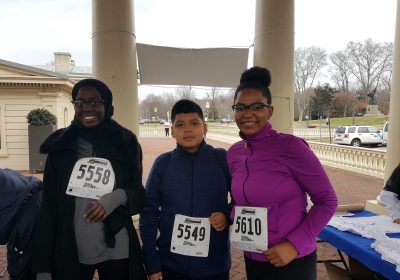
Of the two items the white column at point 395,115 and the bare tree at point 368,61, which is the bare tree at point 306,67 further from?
the white column at point 395,115

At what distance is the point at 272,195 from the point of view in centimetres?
188

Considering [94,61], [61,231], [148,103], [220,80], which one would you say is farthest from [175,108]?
[148,103]

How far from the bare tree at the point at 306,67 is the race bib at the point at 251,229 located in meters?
59.9

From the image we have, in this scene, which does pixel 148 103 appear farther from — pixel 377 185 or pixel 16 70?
pixel 377 185

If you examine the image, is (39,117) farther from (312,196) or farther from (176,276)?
(312,196)

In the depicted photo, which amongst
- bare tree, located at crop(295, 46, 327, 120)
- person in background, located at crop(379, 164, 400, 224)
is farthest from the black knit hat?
bare tree, located at crop(295, 46, 327, 120)

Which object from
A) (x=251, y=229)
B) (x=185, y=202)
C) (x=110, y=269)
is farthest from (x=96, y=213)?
(x=251, y=229)

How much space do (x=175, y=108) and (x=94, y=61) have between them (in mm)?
3288

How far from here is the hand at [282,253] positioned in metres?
1.81

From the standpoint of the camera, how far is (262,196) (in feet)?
6.26

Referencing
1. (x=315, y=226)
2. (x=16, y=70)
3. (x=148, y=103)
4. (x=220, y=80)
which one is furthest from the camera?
(x=148, y=103)

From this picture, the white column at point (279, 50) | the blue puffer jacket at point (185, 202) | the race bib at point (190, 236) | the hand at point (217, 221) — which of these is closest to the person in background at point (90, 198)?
the blue puffer jacket at point (185, 202)

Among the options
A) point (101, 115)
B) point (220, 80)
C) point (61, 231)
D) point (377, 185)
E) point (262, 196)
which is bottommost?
point (377, 185)

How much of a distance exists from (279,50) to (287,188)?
4214 mm
